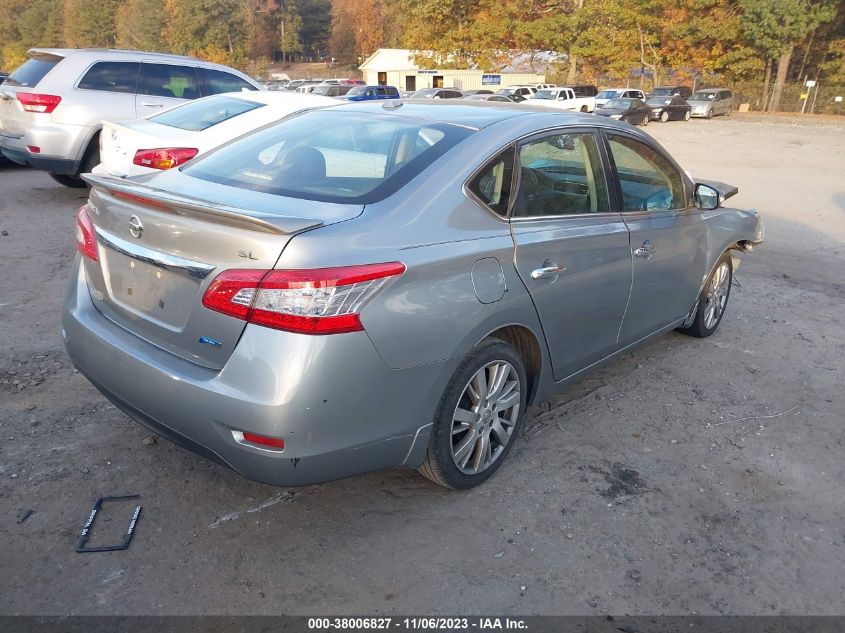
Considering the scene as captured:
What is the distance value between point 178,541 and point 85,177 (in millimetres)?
1743

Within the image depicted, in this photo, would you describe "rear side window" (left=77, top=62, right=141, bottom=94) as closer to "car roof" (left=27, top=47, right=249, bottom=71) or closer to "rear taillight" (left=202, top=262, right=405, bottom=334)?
"car roof" (left=27, top=47, right=249, bottom=71)

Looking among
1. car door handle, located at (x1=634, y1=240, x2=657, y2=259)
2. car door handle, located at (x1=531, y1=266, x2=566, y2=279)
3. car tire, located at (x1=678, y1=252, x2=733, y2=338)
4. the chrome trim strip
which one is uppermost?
the chrome trim strip

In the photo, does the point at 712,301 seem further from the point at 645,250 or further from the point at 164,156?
the point at 164,156

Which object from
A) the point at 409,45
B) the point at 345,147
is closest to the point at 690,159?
the point at 345,147

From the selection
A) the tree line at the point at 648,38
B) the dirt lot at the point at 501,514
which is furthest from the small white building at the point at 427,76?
the dirt lot at the point at 501,514

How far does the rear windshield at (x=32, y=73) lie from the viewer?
8961 mm

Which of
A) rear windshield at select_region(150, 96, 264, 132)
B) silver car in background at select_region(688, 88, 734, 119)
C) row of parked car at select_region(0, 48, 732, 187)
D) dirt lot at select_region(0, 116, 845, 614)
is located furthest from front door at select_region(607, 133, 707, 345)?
silver car in background at select_region(688, 88, 734, 119)

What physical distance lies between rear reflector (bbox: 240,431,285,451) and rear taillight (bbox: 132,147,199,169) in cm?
524

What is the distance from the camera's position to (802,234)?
364 inches

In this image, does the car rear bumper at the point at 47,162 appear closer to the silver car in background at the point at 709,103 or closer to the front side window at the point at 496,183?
the front side window at the point at 496,183

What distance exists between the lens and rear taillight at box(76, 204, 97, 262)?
3.04 m

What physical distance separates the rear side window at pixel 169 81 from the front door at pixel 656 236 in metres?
7.90

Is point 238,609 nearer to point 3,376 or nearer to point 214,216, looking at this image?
point 214,216

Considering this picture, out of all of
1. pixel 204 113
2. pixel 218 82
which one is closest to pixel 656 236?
pixel 204 113
